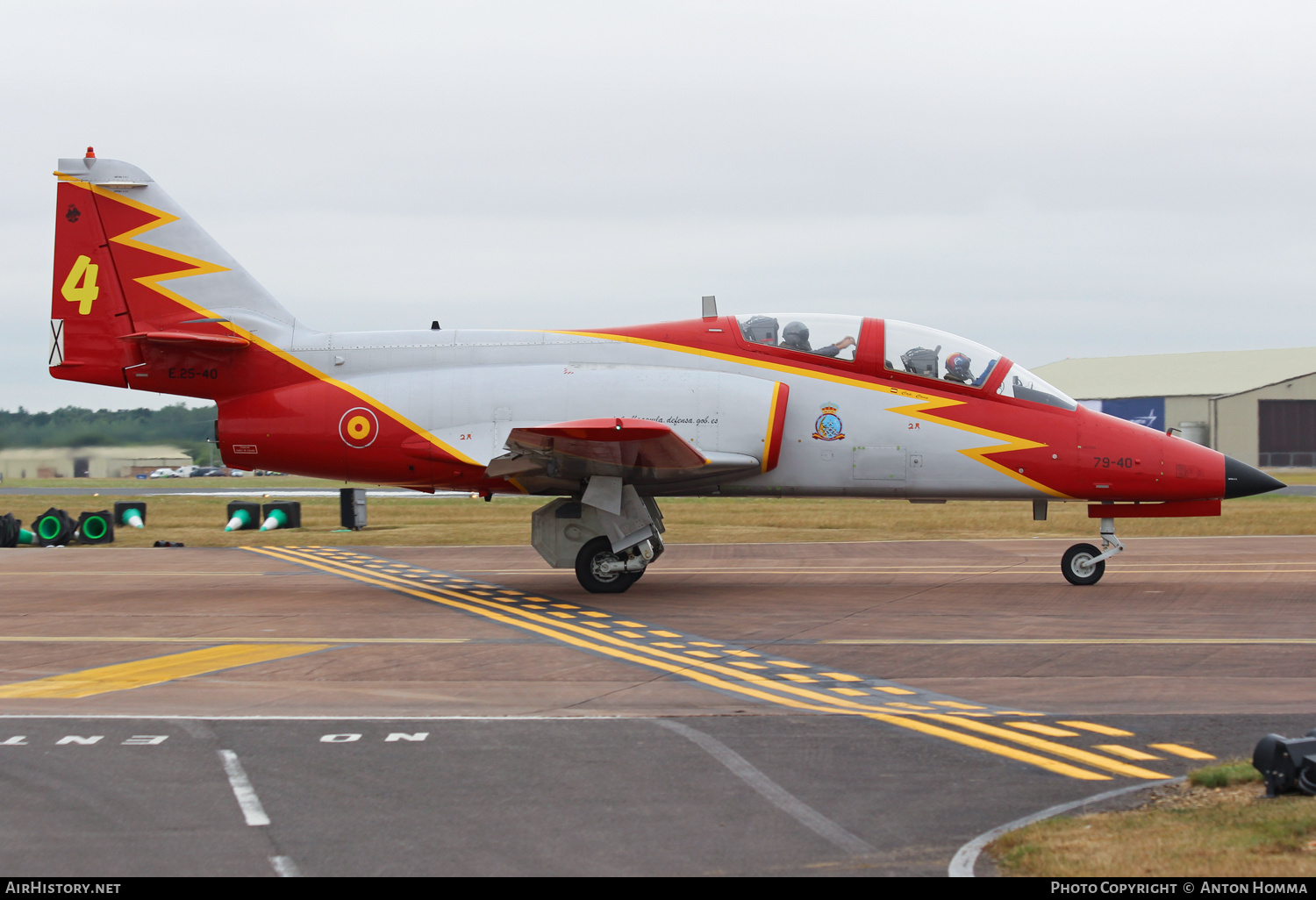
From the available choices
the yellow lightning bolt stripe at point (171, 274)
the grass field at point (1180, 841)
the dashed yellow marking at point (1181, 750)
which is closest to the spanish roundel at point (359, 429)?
the yellow lightning bolt stripe at point (171, 274)

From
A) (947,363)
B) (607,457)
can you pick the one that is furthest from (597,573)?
(947,363)

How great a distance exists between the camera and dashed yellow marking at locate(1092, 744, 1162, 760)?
6500 mm

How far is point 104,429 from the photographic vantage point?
22828 mm

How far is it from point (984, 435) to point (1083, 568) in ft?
8.14

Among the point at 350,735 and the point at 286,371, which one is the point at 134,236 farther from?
the point at 350,735

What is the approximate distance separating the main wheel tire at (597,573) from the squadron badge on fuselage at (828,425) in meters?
3.28

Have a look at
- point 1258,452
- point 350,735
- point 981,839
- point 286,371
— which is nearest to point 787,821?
point 981,839

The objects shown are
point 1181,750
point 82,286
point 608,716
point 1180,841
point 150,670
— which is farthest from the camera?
point 82,286

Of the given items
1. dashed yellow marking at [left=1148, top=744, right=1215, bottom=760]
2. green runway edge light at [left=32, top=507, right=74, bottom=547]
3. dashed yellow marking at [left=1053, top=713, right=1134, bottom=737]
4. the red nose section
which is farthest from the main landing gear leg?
green runway edge light at [left=32, top=507, right=74, bottom=547]

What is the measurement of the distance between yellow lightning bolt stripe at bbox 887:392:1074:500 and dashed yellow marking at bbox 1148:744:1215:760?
829 centimetres

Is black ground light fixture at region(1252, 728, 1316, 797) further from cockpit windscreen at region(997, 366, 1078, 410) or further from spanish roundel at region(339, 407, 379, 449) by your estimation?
spanish roundel at region(339, 407, 379, 449)

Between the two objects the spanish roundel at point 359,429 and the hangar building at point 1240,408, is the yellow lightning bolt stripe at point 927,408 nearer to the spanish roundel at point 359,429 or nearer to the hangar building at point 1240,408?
the spanish roundel at point 359,429

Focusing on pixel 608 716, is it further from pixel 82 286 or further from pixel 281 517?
pixel 281 517
